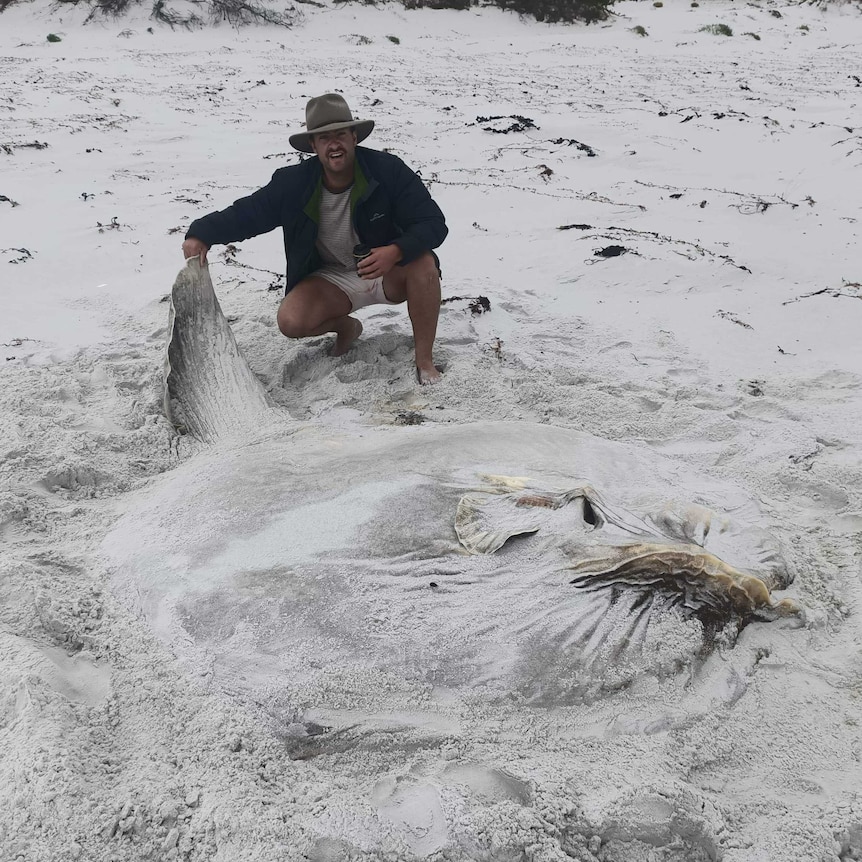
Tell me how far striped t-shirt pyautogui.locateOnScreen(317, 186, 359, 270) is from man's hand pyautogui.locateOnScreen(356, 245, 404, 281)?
0.29 m

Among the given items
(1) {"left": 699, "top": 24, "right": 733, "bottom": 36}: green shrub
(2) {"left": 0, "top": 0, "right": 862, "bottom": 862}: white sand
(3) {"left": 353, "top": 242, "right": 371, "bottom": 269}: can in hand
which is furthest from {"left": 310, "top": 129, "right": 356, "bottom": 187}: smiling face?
(1) {"left": 699, "top": 24, "right": 733, "bottom": 36}: green shrub

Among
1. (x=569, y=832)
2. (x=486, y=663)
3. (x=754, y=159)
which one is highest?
(x=754, y=159)

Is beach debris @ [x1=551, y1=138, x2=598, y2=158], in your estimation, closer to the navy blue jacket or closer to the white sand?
the white sand

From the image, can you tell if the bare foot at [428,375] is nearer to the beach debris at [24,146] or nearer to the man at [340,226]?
the man at [340,226]

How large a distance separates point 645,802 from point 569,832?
18cm

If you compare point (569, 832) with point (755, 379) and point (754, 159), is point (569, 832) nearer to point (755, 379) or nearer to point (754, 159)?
point (755, 379)

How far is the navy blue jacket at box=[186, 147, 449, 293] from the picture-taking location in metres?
3.30

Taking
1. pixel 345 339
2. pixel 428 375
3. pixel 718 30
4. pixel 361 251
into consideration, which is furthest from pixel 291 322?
pixel 718 30

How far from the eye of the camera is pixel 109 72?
27.0ft

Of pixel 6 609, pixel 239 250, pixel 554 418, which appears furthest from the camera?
pixel 239 250

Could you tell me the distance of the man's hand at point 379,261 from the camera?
3.16m

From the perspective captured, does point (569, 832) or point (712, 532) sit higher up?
point (712, 532)

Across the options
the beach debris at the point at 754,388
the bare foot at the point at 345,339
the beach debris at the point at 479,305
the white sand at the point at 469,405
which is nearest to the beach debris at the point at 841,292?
the white sand at the point at 469,405

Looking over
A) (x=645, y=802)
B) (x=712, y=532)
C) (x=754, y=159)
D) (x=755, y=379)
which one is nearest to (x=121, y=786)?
(x=645, y=802)
